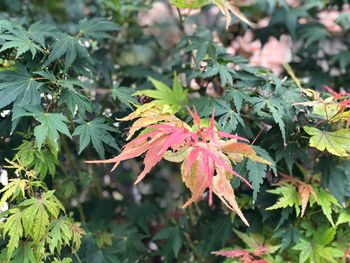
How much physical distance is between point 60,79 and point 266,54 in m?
2.57

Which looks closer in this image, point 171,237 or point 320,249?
point 320,249

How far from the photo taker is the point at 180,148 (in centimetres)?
136

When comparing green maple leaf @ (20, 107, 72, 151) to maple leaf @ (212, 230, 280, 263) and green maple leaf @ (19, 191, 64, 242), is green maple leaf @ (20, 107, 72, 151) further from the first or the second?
maple leaf @ (212, 230, 280, 263)

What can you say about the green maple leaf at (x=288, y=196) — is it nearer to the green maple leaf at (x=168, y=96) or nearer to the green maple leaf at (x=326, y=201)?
the green maple leaf at (x=326, y=201)

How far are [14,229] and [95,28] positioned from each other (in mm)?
812

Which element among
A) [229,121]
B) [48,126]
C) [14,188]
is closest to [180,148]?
[229,121]

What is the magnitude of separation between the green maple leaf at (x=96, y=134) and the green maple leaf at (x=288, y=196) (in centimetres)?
56

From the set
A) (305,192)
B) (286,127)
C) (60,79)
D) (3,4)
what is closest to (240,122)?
(286,127)

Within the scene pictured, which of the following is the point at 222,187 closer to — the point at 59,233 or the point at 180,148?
the point at 180,148

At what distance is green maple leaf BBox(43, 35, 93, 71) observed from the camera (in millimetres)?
1609

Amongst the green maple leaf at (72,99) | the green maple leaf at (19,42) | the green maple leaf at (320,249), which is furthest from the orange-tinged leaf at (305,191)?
the green maple leaf at (19,42)

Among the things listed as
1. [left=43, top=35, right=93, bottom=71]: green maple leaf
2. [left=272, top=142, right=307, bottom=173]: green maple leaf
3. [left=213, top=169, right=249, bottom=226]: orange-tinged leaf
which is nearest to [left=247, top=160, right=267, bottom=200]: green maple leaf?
[left=272, top=142, right=307, bottom=173]: green maple leaf

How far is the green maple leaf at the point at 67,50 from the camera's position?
161cm

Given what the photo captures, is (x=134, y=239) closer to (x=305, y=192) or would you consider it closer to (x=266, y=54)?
(x=305, y=192)
